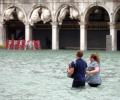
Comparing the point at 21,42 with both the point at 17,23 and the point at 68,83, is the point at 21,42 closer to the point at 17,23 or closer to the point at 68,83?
the point at 17,23

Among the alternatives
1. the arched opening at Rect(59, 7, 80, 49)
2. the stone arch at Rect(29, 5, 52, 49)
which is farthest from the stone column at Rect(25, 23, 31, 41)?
the arched opening at Rect(59, 7, 80, 49)

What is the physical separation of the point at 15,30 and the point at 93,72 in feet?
190

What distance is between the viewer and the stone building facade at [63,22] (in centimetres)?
8150

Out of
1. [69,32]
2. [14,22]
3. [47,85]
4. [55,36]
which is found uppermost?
[14,22]

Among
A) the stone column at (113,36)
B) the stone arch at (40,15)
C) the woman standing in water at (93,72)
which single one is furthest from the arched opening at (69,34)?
the woman standing in water at (93,72)

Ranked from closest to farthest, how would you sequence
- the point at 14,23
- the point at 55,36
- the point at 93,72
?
1. the point at 93,72
2. the point at 55,36
3. the point at 14,23

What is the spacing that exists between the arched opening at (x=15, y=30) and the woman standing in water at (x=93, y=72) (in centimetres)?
5526

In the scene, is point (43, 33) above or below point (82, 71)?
above

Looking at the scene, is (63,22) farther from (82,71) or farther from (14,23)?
(82,71)

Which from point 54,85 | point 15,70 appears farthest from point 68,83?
point 15,70

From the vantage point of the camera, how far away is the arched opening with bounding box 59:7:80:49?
8738 cm

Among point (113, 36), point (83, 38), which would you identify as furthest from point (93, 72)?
point (83, 38)

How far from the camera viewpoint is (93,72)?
33094mm

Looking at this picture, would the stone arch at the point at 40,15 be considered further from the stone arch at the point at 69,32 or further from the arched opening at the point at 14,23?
the arched opening at the point at 14,23
